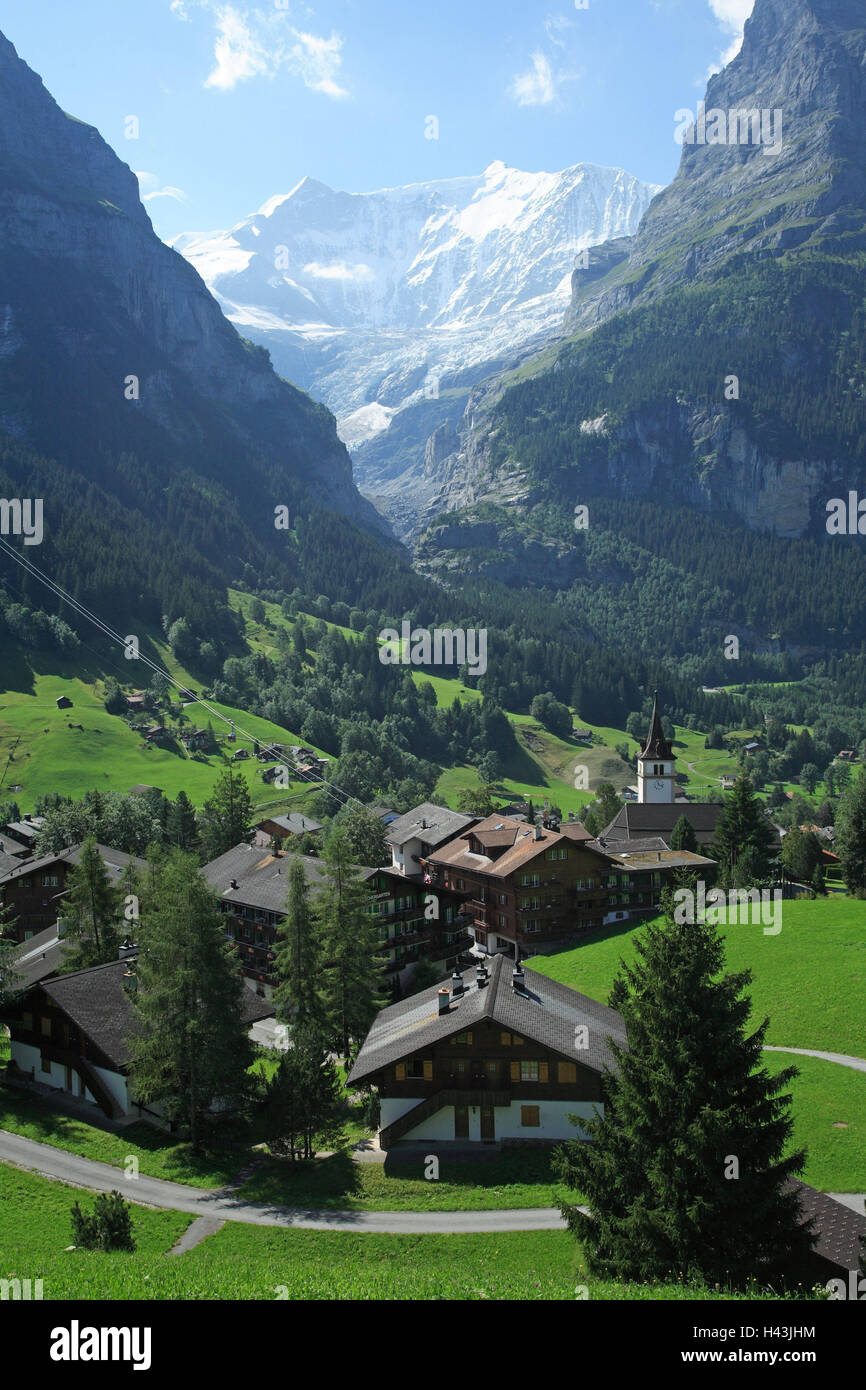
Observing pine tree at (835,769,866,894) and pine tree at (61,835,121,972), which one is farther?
pine tree at (835,769,866,894)

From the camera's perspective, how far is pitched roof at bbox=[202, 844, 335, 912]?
70.6 m

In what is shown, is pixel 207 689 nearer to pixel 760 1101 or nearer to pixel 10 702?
pixel 10 702

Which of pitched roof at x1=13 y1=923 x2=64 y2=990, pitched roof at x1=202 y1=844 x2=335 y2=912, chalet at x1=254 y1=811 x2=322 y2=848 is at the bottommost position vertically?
chalet at x1=254 y1=811 x2=322 y2=848

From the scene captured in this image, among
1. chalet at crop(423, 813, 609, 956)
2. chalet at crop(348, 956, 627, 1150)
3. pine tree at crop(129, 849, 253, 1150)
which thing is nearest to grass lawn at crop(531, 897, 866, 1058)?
chalet at crop(423, 813, 609, 956)

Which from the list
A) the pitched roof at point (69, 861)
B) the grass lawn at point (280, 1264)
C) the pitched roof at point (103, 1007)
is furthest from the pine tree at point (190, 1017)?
the pitched roof at point (69, 861)

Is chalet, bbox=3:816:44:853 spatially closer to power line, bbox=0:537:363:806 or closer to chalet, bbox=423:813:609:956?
chalet, bbox=423:813:609:956

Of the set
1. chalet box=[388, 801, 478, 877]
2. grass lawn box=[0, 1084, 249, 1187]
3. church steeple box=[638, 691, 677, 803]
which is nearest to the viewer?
grass lawn box=[0, 1084, 249, 1187]

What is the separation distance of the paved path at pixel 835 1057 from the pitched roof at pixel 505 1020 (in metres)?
7.33

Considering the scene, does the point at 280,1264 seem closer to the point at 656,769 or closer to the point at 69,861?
the point at 69,861

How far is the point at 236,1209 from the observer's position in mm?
36094

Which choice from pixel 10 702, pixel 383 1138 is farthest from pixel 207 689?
pixel 383 1138

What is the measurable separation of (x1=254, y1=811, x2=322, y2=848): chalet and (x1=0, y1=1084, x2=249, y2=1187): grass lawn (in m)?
59.6

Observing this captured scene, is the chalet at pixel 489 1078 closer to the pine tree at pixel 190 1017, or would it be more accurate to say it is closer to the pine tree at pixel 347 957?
the pine tree at pixel 190 1017
